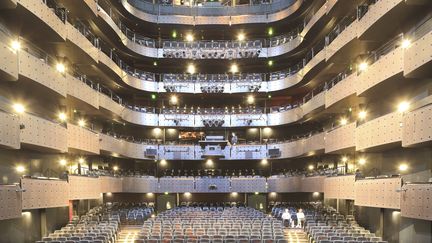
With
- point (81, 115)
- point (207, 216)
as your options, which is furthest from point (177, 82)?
point (207, 216)

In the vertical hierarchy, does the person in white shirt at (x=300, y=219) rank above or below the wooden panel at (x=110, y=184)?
below

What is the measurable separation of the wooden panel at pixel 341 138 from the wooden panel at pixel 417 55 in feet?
22.0

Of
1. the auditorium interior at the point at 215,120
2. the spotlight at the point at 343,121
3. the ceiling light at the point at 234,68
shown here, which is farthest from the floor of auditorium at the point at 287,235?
the ceiling light at the point at 234,68

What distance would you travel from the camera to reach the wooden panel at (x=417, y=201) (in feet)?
46.1

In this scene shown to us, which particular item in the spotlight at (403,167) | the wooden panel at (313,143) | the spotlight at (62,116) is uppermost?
the spotlight at (62,116)

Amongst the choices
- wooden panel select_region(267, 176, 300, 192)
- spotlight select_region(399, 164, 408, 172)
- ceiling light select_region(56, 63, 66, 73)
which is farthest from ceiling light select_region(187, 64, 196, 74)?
spotlight select_region(399, 164, 408, 172)

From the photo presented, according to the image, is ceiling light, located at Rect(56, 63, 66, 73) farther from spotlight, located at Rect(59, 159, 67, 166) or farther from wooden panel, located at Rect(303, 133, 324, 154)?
wooden panel, located at Rect(303, 133, 324, 154)

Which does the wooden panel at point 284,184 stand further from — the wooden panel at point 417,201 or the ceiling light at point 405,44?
the wooden panel at point 417,201

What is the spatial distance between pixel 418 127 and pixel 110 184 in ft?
71.7

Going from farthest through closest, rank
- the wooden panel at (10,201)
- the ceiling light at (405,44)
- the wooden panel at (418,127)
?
1. the ceiling light at (405,44)
2. the wooden panel at (10,201)
3. the wooden panel at (418,127)

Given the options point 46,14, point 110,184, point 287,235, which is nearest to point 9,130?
point 46,14

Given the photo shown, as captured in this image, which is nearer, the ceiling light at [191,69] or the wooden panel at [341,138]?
the wooden panel at [341,138]

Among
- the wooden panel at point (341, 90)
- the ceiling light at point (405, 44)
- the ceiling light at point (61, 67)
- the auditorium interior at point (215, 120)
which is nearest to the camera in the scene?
the ceiling light at point (405, 44)

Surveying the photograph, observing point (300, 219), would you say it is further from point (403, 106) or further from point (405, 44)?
point (405, 44)
